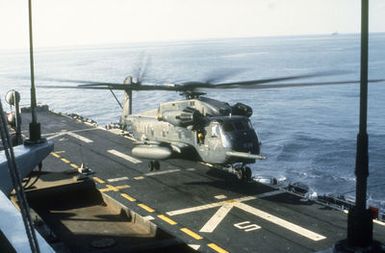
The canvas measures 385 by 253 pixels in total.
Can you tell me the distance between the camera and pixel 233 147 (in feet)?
73.3

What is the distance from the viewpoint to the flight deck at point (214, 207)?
58.1 feet

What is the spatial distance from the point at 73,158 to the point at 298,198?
60.3ft

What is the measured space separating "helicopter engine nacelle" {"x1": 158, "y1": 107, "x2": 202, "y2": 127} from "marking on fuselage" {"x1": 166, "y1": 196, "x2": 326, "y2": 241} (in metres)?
4.90

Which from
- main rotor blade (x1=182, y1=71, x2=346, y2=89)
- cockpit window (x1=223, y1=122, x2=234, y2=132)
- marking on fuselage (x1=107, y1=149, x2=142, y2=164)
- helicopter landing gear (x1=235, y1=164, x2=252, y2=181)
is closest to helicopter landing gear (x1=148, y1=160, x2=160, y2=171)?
marking on fuselage (x1=107, y1=149, x2=142, y2=164)

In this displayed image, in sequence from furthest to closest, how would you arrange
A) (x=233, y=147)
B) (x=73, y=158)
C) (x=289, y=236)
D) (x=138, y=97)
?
(x=138, y=97) < (x=73, y=158) < (x=233, y=147) < (x=289, y=236)

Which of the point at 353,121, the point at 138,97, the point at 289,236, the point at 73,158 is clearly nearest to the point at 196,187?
the point at 289,236

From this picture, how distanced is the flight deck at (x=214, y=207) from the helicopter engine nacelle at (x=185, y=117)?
3816 millimetres

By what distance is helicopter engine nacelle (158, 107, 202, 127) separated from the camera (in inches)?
939

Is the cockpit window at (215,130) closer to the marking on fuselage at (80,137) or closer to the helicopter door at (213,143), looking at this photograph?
the helicopter door at (213,143)

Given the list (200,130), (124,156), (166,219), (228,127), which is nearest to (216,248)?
(166,219)

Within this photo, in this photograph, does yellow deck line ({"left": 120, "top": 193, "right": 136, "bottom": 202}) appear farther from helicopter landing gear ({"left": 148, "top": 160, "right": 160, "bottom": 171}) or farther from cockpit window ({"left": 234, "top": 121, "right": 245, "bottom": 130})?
cockpit window ({"left": 234, "top": 121, "right": 245, "bottom": 130})

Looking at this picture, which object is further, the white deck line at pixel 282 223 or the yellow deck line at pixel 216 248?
the white deck line at pixel 282 223

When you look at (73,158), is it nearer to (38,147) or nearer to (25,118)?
(25,118)

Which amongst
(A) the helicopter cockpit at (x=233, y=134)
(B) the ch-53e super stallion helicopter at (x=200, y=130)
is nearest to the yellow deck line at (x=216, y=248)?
(B) the ch-53e super stallion helicopter at (x=200, y=130)
